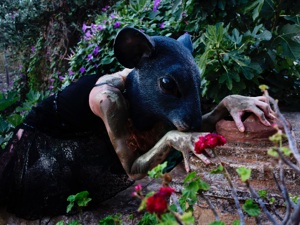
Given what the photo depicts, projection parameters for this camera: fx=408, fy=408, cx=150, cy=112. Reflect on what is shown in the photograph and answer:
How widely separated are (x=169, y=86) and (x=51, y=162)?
0.77 meters

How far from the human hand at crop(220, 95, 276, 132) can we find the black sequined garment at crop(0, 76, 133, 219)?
66 centimetres

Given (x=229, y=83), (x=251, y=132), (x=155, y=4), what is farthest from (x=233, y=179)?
(x=155, y=4)

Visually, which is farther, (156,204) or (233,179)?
(233,179)

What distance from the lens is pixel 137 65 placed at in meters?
1.72

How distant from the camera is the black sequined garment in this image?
6.56 feet

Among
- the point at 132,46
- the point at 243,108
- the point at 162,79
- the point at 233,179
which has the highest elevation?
the point at 132,46

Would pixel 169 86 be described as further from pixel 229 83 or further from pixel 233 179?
pixel 229 83

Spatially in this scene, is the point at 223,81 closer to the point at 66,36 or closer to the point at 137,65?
the point at 137,65

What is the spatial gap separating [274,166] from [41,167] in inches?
44.2

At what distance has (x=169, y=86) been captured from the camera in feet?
5.30

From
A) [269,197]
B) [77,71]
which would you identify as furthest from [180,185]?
[77,71]

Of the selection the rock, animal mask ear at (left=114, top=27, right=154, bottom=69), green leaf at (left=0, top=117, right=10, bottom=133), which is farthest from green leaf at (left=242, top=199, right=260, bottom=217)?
green leaf at (left=0, top=117, right=10, bottom=133)

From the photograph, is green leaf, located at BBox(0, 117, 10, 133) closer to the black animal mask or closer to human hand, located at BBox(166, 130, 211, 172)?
the black animal mask

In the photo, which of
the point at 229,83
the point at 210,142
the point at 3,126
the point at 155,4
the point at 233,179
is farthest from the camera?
the point at 155,4
